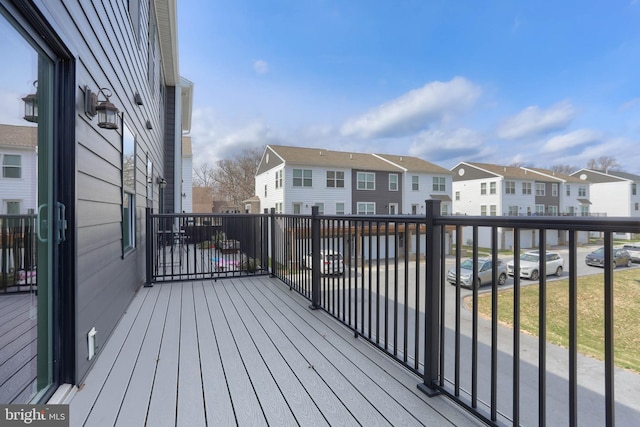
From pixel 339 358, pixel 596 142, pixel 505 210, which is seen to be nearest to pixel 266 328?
pixel 339 358

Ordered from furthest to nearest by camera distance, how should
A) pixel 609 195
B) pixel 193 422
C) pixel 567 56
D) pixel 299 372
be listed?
pixel 609 195 < pixel 567 56 < pixel 299 372 < pixel 193 422

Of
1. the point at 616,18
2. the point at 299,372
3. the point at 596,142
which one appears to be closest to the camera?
the point at 299,372

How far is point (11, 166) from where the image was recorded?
1.27 m

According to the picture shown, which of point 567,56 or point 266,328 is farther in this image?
point 567,56

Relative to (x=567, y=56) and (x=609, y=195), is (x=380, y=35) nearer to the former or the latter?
(x=567, y=56)

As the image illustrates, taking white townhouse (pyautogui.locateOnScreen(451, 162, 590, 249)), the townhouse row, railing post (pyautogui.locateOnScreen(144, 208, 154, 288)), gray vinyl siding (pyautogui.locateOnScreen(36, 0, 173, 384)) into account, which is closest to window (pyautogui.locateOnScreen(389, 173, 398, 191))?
the townhouse row

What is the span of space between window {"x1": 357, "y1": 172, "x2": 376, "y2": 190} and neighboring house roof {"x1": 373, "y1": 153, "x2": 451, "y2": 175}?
2050 millimetres

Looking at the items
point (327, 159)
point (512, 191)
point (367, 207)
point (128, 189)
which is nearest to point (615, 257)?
point (128, 189)

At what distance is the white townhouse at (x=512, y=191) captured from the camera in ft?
80.0

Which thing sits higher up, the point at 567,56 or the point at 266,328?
the point at 567,56

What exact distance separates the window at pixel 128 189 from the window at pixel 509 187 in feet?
85.8

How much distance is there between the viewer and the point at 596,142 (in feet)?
151

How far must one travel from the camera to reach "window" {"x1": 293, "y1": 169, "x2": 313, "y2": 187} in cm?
1739

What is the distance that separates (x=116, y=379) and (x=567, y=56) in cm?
2769
